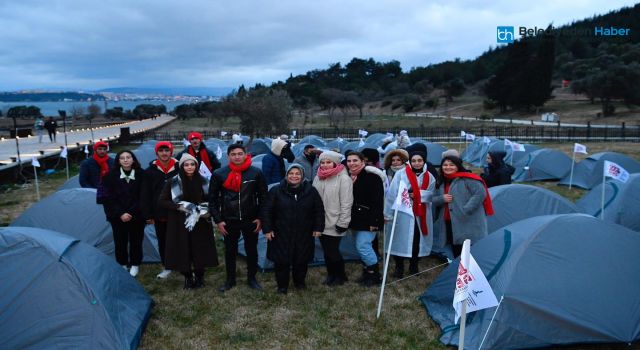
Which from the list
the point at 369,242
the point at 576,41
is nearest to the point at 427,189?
the point at 369,242

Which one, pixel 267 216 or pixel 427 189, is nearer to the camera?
pixel 267 216

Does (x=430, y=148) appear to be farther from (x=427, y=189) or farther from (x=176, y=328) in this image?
(x=176, y=328)

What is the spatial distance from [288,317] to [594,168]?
11014 millimetres

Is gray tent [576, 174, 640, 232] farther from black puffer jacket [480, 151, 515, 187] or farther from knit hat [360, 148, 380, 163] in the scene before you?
knit hat [360, 148, 380, 163]

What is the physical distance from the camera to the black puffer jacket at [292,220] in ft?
16.4

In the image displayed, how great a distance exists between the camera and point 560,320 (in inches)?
154

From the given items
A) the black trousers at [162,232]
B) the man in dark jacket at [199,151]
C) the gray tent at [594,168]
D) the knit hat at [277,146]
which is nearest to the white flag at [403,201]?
the black trousers at [162,232]

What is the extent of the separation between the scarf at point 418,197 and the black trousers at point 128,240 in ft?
10.9

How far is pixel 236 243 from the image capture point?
17.5 feet

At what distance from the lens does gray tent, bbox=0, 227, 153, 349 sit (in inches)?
142

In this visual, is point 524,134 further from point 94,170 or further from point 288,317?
point 288,317

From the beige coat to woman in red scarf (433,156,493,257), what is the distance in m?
1.20

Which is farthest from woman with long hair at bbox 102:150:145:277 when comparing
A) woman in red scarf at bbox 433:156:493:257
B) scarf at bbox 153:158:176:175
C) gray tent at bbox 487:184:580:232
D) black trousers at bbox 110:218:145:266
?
gray tent at bbox 487:184:580:232

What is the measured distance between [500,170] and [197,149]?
202 inches
